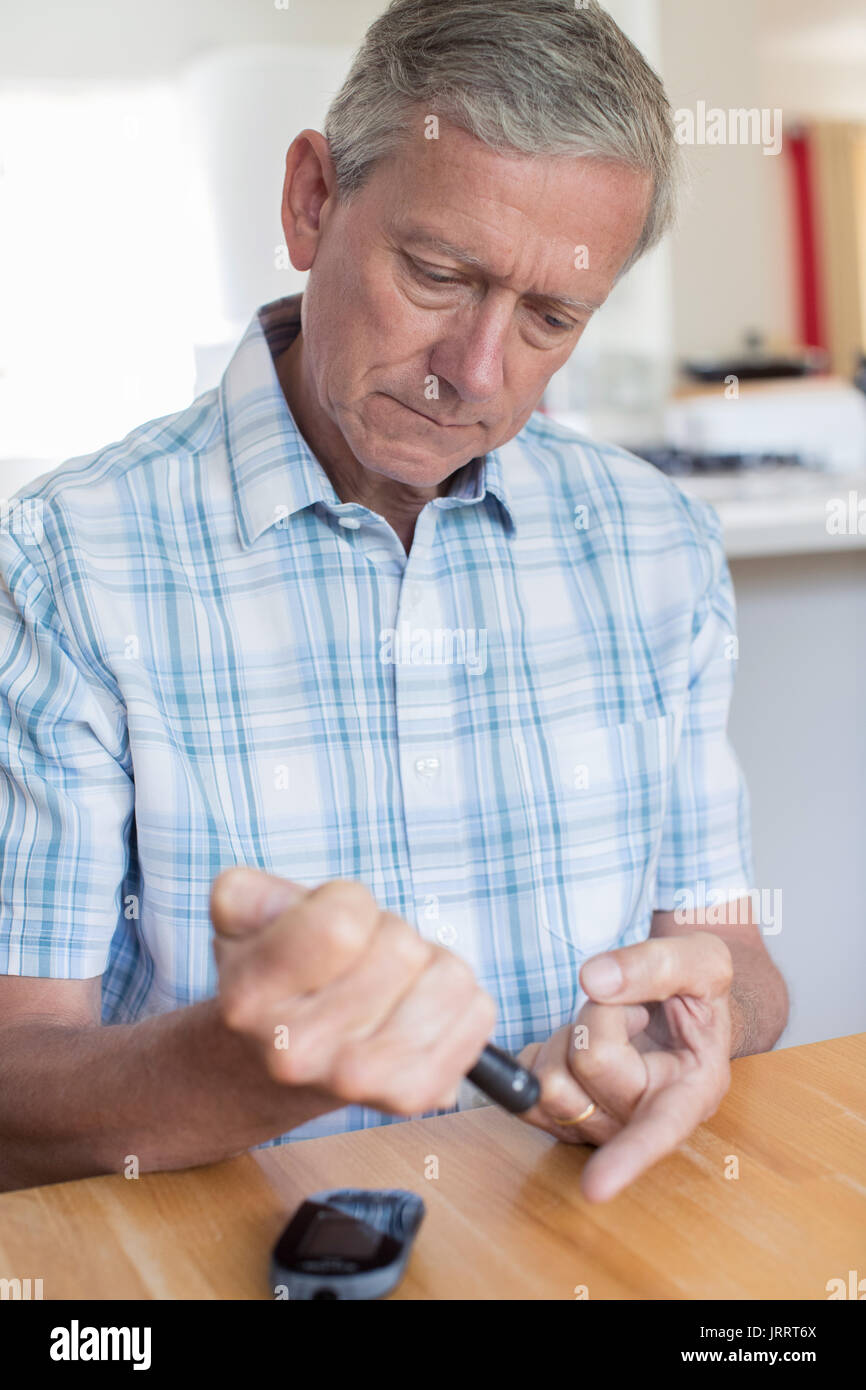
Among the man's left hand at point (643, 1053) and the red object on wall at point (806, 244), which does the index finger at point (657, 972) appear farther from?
the red object on wall at point (806, 244)

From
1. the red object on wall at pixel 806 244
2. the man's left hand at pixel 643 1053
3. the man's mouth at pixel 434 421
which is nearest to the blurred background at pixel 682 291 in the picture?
the red object on wall at pixel 806 244

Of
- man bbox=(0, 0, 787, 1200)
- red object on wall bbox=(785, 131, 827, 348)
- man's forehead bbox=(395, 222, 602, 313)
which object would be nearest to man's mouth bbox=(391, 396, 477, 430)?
man bbox=(0, 0, 787, 1200)

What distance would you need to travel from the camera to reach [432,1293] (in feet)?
1.86

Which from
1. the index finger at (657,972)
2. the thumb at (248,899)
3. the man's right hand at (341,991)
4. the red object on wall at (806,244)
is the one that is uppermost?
the red object on wall at (806,244)

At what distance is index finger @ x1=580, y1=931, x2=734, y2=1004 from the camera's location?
72cm

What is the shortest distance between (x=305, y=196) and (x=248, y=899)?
2.06 feet

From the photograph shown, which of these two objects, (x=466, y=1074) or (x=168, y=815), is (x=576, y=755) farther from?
(x=466, y=1074)

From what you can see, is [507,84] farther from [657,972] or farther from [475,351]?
[657,972]

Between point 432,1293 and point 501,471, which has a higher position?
point 501,471

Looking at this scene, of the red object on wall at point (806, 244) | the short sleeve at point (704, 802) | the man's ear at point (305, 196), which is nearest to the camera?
the man's ear at point (305, 196)

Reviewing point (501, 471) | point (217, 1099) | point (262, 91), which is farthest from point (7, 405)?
point (217, 1099)

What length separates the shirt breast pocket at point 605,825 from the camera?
1009 mm

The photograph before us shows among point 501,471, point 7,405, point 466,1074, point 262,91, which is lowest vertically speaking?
point 466,1074

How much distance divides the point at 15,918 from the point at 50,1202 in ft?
0.77
